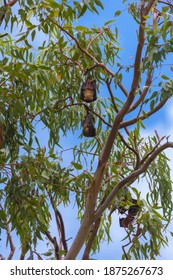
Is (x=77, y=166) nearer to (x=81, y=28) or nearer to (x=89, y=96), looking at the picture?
(x=89, y=96)

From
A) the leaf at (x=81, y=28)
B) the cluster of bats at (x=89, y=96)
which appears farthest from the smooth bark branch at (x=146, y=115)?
the leaf at (x=81, y=28)

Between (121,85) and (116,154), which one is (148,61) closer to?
(121,85)

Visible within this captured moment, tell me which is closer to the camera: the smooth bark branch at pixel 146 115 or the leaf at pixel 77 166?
the smooth bark branch at pixel 146 115

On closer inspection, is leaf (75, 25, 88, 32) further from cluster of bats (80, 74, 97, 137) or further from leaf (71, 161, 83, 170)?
leaf (71, 161, 83, 170)

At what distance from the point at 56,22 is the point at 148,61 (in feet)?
2.90

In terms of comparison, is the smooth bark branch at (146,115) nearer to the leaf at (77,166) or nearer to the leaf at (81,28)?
the leaf at (77,166)

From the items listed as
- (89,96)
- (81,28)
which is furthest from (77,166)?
(81,28)

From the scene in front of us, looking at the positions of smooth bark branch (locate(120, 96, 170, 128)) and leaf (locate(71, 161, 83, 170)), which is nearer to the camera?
smooth bark branch (locate(120, 96, 170, 128))

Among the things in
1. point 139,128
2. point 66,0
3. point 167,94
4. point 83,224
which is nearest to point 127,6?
point 66,0

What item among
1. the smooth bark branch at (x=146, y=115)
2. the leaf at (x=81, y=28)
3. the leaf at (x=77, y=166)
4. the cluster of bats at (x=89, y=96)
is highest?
the leaf at (x=81, y=28)

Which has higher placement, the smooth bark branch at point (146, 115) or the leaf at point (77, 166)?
the smooth bark branch at point (146, 115)

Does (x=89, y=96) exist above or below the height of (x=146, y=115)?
above

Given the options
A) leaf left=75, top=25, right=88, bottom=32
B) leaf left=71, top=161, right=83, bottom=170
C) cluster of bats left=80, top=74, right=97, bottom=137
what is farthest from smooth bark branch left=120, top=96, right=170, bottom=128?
leaf left=75, top=25, right=88, bottom=32
